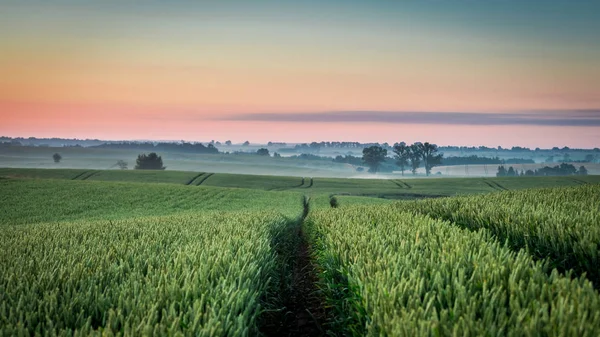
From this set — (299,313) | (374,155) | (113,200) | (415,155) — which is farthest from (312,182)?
(415,155)

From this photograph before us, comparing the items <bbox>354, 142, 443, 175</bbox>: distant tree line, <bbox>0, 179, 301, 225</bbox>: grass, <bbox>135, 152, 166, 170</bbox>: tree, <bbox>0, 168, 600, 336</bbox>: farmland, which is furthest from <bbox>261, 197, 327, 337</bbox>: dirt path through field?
<bbox>354, 142, 443, 175</bbox>: distant tree line

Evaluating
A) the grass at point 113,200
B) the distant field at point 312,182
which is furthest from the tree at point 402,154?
the grass at point 113,200

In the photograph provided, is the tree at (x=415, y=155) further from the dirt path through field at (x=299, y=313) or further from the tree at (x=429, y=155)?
the dirt path through field at (x=299, y=313)

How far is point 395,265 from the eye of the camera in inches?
193

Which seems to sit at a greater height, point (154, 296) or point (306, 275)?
point (154, 296)

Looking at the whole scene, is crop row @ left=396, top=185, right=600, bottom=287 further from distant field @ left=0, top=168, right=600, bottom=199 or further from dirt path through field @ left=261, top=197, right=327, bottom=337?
distant field @ left=0, top=168, right=600, bottom=199

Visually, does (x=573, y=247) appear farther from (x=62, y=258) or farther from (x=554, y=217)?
(x=62, y=258)

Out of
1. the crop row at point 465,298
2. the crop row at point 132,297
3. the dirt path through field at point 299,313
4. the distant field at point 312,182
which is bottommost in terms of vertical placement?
the distant field at point 312,182

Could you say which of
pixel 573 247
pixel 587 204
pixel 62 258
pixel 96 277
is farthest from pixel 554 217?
pixel 62 258

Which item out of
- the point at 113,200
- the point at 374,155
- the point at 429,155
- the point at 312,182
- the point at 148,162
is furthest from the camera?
the point at 374,155

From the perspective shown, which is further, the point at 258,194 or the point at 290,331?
the point at 258,194

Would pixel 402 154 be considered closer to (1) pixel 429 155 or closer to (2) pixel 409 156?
(2) pixel 409 156

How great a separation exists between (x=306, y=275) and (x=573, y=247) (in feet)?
23.1

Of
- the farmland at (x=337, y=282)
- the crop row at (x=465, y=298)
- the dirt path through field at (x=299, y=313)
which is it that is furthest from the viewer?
the dirt path through field at (x=299, y=313)
